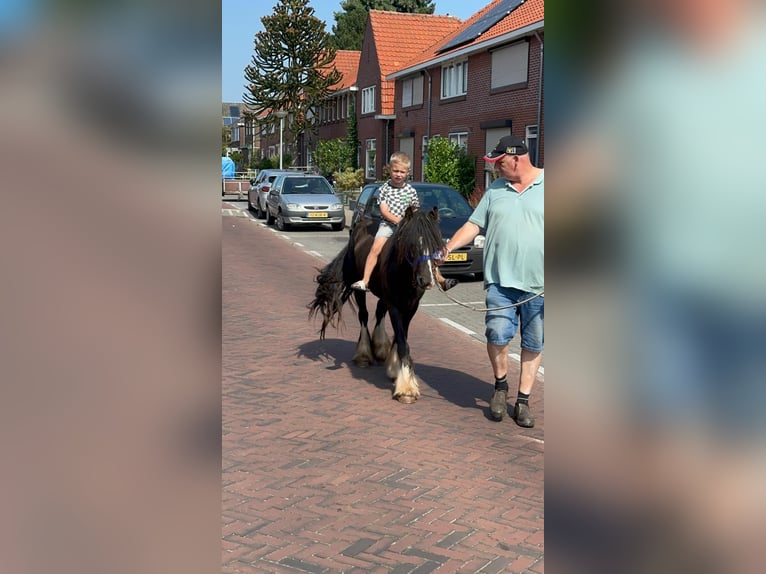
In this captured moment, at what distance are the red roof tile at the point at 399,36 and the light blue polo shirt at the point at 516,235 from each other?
34310 mm

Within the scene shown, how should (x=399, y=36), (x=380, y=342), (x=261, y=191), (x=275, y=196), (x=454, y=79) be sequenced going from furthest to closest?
1. (x=399, y=36)
2. (x=454, y=79)
3. (x=261, y=191)
4. (x=275, y=196)
5. (x=380, y=342)

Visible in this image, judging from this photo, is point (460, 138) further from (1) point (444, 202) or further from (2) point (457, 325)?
(2) point (457, 325)

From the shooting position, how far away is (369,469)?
4562 millimetres

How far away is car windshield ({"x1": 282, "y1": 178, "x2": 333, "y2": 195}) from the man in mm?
19155

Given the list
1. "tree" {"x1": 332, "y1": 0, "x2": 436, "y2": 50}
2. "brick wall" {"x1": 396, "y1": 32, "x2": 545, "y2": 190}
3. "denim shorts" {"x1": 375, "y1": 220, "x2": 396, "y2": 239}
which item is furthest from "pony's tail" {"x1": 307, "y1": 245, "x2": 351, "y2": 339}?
"tree" {"x1": 332, "y1": 0, "x2": 436, "y2": 50}

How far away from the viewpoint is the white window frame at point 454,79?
28266mm

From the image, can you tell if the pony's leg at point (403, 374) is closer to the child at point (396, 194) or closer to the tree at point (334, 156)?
the child at point (396, 194)

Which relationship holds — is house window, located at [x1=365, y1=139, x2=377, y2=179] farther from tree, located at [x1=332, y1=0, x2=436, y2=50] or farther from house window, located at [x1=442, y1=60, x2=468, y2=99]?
tree, located at [x1=332, y1=0, x2=436, y2=50]

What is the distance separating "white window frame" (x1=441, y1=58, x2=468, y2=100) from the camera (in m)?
28.3

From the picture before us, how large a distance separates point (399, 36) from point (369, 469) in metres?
38.6

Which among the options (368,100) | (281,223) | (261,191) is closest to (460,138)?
(261,191)

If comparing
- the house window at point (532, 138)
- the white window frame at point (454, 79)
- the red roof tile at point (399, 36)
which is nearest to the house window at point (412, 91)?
the white window frame at point (454, 79)
